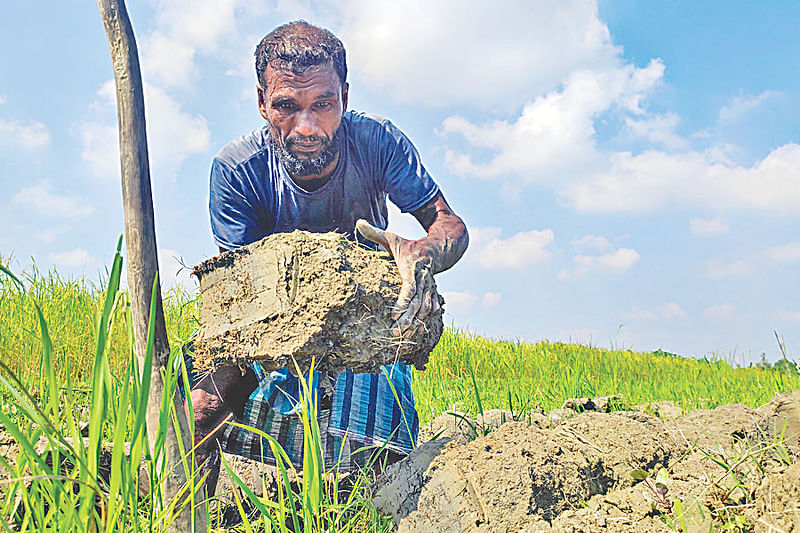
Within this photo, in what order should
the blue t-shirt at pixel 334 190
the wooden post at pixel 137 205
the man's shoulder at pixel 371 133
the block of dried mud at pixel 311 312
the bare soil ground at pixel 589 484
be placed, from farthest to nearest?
the man's shoulder at pixel 371 133 < the blue t-shirt at pixel 334 190 < the block of dried mud at pixel 311 312 < the wooden post at pixel 137 205 < the bare soil ground at pixel 589 484

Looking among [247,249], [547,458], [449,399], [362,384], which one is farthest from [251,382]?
[449,399]

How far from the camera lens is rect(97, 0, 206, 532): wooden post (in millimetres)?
2125

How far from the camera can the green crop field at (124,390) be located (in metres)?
1.47

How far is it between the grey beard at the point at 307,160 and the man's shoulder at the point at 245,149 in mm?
93

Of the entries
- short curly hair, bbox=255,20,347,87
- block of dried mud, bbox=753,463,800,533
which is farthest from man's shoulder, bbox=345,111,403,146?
block of dried mud, bbox=753,463,800,533

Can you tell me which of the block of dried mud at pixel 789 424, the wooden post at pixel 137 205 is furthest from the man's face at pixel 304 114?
the block of dried mud at pixel 789 424

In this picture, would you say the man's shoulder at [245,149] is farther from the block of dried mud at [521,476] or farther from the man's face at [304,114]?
the block of dried mud at [521,476]

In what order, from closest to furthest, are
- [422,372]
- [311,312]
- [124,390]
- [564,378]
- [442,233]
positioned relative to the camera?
[124,390] < [311,312] < [442,233] < [564,378] < [422,372]

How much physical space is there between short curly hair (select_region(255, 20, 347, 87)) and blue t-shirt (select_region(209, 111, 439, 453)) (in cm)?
37

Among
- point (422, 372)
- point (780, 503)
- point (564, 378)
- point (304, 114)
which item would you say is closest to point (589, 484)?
point (780, 503)

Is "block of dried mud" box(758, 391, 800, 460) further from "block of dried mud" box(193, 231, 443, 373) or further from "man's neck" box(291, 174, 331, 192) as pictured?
"man's neck" box(291, 174, 331, 192)

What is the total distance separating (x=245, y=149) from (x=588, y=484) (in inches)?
100

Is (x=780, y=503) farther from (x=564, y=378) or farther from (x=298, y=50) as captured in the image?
(x=564, y=378)

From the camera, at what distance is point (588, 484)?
7.16 feet
